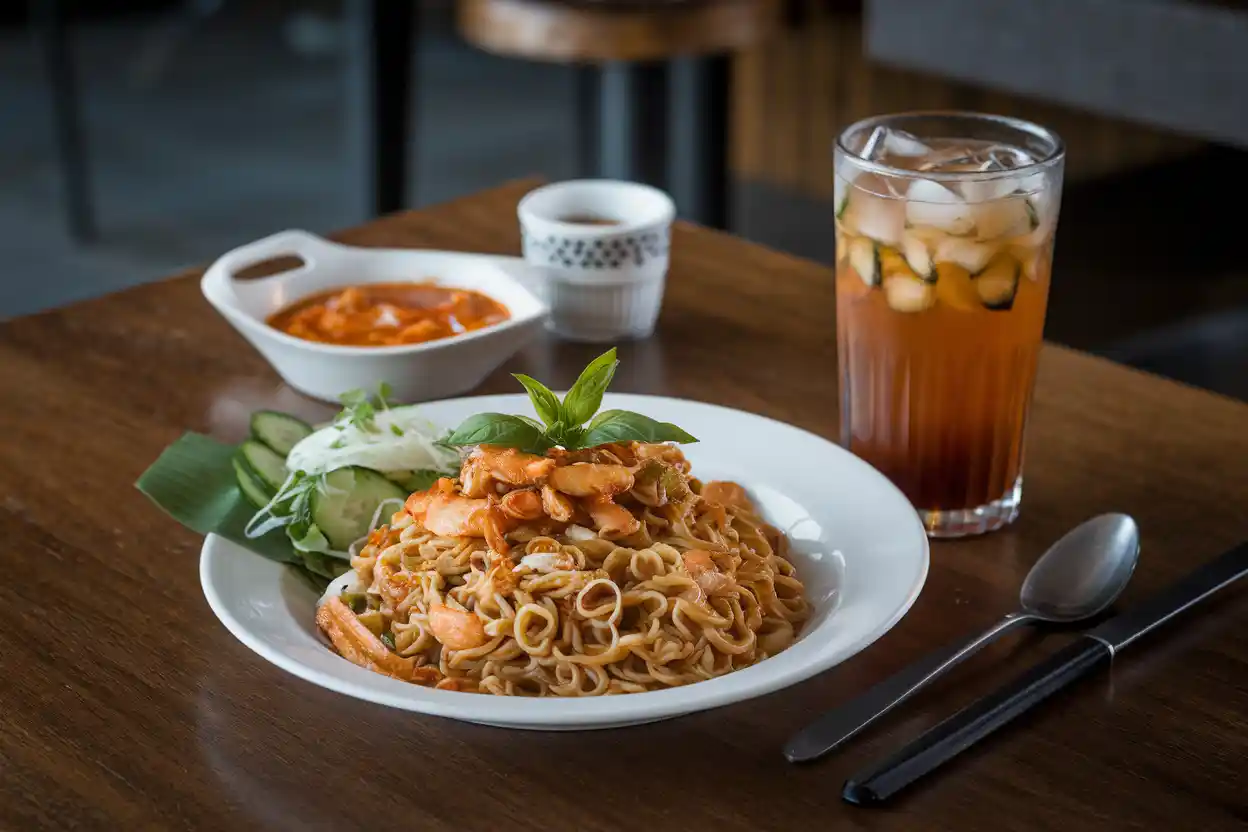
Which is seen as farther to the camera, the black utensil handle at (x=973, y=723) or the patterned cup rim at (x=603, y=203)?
the patterned cup rim at (x=603, y=203)

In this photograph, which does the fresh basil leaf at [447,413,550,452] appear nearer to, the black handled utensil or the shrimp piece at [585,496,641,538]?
the shrimp piece at [585,496,641,538]

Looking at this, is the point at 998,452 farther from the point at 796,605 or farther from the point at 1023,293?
the point at 796,605

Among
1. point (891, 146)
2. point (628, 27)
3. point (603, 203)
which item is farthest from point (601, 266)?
point (628, 27)

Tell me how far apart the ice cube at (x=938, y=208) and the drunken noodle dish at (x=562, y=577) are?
0.28 m

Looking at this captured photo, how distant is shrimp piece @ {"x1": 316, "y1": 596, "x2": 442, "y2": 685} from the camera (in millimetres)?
1023

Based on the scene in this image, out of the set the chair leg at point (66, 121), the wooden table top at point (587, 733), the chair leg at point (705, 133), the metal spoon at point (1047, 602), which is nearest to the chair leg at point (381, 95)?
the chair leg at point (705, 133)

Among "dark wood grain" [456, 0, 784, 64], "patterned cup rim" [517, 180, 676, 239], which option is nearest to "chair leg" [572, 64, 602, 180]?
"dark wood grain" [456, 0, 784, 64]

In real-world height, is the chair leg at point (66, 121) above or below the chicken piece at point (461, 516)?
→ below

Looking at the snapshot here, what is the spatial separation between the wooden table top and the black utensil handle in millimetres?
11

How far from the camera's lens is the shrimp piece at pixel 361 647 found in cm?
102

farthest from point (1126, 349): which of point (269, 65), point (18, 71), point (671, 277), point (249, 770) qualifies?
point (18, 71)

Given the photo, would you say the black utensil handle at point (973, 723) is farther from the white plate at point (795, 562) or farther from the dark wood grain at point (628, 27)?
the dark wood grain at point (628, 27)

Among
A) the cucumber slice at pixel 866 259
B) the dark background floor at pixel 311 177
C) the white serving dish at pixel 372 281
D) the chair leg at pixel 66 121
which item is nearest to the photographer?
the cucumber slice at pixel 866 259

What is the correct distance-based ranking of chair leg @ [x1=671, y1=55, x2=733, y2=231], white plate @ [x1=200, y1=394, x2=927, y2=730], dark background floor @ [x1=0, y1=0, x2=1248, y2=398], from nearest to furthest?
1. white plate @ [x1=200, y1=394, x2=927, y2=730]
2. chair leg @ [x1=671, y1=55, x2=733, y2=231]
3. dark background floor @ [x1=0, y1=0, x2=1248, y2=398]
